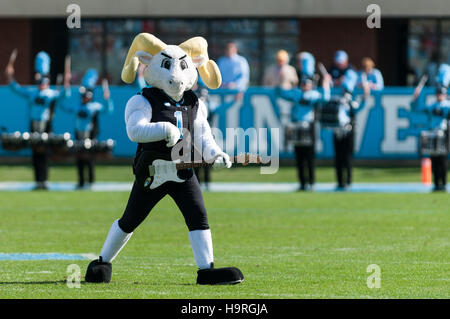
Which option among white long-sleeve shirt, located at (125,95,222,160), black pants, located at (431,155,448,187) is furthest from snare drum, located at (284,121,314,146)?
white long-sleeve shirt, located at (125,95,222,160)

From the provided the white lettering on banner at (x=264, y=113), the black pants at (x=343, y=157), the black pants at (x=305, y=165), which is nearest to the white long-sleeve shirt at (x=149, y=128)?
the black pants at (x=305, y=165)

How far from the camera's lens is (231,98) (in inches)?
878

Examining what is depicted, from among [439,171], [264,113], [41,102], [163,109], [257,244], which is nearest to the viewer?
[163,109]

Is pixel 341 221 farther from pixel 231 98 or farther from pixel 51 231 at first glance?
pixel 231 98

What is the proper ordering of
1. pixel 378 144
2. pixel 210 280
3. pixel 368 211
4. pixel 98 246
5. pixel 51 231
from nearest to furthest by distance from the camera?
pixel 210 280
pixel 98 246
pixel 51 231
pixel 368 211
pixel 378 144

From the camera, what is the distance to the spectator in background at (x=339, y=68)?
20.9 meters

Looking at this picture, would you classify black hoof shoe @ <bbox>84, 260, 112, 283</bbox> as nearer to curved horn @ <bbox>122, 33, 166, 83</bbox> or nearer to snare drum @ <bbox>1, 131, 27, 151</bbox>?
curved horn @ <bbox>122, 33, 166, 83</bbox>

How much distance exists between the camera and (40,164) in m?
18.9

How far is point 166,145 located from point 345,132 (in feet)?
34.6

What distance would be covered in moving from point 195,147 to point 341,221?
547 cm

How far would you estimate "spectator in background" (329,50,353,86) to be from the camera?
2086 centimetres

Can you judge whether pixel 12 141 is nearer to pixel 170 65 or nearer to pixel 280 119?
pixel 280 119

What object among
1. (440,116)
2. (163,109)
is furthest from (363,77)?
(163,109)
